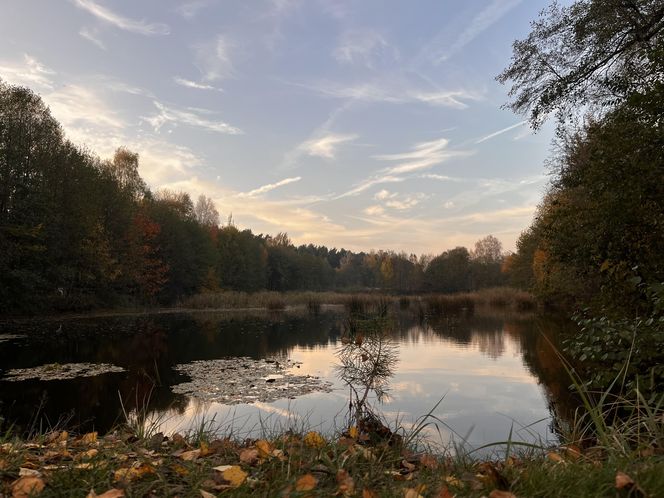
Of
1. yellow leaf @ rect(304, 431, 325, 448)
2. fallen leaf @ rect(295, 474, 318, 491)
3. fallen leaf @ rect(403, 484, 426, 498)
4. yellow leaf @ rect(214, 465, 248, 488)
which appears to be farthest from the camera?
yellow leaf @ rect(304, 431, 325, 448)

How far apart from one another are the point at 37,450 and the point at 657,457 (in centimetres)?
378

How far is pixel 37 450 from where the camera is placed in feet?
10.7

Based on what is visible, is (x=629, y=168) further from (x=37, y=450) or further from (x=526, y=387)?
(x=37, y=450)

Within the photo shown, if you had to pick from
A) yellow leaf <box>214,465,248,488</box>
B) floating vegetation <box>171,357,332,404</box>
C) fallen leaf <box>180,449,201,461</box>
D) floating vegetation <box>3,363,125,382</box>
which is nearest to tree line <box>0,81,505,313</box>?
floating vegetation <box>3,363,125,382</box>

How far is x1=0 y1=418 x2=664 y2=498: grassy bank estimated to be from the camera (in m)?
1.96

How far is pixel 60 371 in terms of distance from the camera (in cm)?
1214

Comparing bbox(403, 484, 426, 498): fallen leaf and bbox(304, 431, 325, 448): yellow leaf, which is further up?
bbox(403, 484, 426, 498): fallen leaf

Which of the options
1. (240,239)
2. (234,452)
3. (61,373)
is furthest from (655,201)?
(240,239)

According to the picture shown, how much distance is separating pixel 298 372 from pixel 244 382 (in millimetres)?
2047

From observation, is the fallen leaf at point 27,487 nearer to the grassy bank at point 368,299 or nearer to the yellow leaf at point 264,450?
the yellow leaf at point 264,450

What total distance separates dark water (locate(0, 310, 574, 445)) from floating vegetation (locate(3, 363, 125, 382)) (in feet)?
1.41

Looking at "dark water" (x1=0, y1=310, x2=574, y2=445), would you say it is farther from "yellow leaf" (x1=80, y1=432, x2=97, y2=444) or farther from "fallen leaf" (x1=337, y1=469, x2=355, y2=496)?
"fallen leaf" (x1=337, y1=469, x2=355, y2=496)

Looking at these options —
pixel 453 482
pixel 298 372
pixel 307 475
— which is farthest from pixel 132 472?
pixel 298 372

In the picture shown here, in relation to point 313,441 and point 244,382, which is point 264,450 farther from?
point 244,382
